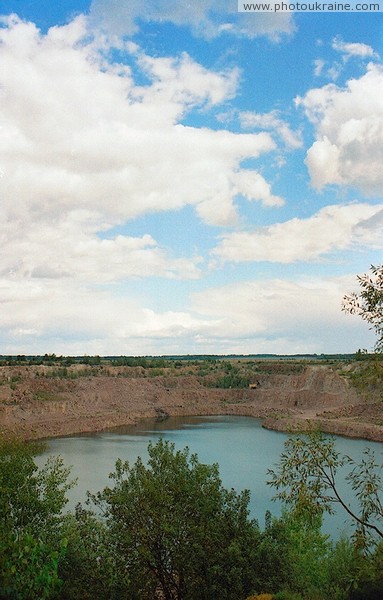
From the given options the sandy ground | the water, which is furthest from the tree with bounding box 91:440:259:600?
the sandy ground

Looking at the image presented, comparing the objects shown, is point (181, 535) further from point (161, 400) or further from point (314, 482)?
point (161, 400)

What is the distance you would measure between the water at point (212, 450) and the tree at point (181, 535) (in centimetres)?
1118

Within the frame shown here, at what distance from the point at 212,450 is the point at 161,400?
3986 centimetres

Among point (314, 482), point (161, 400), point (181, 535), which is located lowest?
point (161, 400)

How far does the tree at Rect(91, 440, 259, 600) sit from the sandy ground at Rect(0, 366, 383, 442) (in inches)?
1582

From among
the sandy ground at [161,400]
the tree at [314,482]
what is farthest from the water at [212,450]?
the tree at [314,482]

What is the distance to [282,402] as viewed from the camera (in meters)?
87.1

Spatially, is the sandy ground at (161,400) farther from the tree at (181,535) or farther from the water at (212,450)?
the tree at (181,535)

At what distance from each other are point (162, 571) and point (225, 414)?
2992 inches

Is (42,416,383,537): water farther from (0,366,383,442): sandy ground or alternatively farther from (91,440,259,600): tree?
(91,440,259,600): tree

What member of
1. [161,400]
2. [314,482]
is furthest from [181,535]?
[161,400]

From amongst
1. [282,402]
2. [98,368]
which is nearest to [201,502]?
[282,402]

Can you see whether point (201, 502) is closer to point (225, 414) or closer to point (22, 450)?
point (22, 450)

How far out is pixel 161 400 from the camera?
295ft
